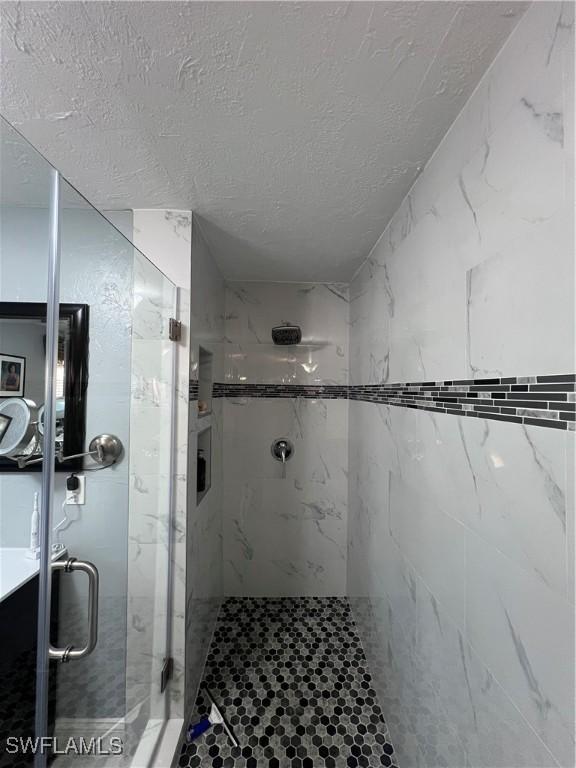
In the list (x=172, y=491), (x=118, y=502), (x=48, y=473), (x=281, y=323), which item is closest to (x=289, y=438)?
(x=281, y=323)

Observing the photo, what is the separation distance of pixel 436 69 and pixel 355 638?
2478 millimetres

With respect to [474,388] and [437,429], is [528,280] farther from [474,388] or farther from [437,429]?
[437,429]

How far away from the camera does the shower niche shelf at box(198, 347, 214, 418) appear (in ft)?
5.48

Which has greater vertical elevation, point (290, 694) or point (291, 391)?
point (291, 391)

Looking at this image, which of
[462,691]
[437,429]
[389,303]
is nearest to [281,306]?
[389,303]

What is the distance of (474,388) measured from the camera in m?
0.75

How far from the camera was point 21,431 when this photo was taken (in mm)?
679

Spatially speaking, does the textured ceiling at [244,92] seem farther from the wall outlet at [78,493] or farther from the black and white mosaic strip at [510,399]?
the wall outlet at [78,493]

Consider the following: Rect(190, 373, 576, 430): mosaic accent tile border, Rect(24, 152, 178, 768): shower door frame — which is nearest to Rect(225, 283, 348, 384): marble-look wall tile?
Rect(190, 373, 576, 430): mosaic accent tile border

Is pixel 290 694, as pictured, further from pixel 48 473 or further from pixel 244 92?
pixel 244 92

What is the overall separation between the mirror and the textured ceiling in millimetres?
549

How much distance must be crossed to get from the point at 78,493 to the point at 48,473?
0.68 ft

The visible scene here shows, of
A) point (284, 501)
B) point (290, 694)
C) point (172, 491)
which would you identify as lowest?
point (290, 694)

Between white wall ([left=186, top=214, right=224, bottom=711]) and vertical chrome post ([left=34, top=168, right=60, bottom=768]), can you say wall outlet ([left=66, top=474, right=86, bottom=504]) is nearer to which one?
vertical chrome post ([left=34, top=168, right=60, bottom=768])
